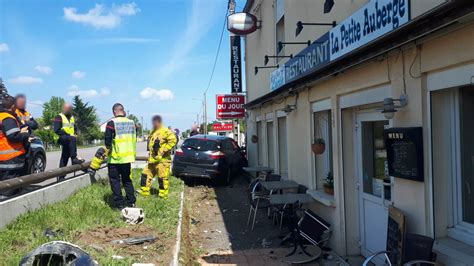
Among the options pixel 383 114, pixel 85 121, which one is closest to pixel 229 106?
pixel 383 114

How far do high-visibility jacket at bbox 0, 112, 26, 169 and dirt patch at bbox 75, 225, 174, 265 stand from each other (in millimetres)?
1663

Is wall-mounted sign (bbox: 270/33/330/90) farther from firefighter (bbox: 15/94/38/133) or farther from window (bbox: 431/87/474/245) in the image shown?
firefighter (bbox: 15/94/38/133)

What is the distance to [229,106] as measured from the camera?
19.7 metres

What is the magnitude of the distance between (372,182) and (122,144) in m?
4.23

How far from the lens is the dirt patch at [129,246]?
16.9 ft

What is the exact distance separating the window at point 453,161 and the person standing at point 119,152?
5.24 metres

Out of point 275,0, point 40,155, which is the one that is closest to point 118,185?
point 40,155

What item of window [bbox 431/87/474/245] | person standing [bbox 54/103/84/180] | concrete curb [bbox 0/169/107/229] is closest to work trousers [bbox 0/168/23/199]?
concrete curb [bbox 0/169/107/229]

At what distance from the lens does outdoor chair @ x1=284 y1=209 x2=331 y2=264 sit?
661 cm

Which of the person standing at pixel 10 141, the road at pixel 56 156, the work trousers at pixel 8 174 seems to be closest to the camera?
the person standing at pixel 10 141

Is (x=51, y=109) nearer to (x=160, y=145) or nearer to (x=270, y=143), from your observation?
(x=270, y=143)

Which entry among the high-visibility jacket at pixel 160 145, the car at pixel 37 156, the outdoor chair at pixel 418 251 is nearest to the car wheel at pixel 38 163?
the car at pixel 37 156

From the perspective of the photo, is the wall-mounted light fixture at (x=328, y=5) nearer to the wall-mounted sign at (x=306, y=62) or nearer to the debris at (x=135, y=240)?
the wall-mounted sign at (x=306, y=62)

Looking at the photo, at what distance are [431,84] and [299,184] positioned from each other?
195 inches
